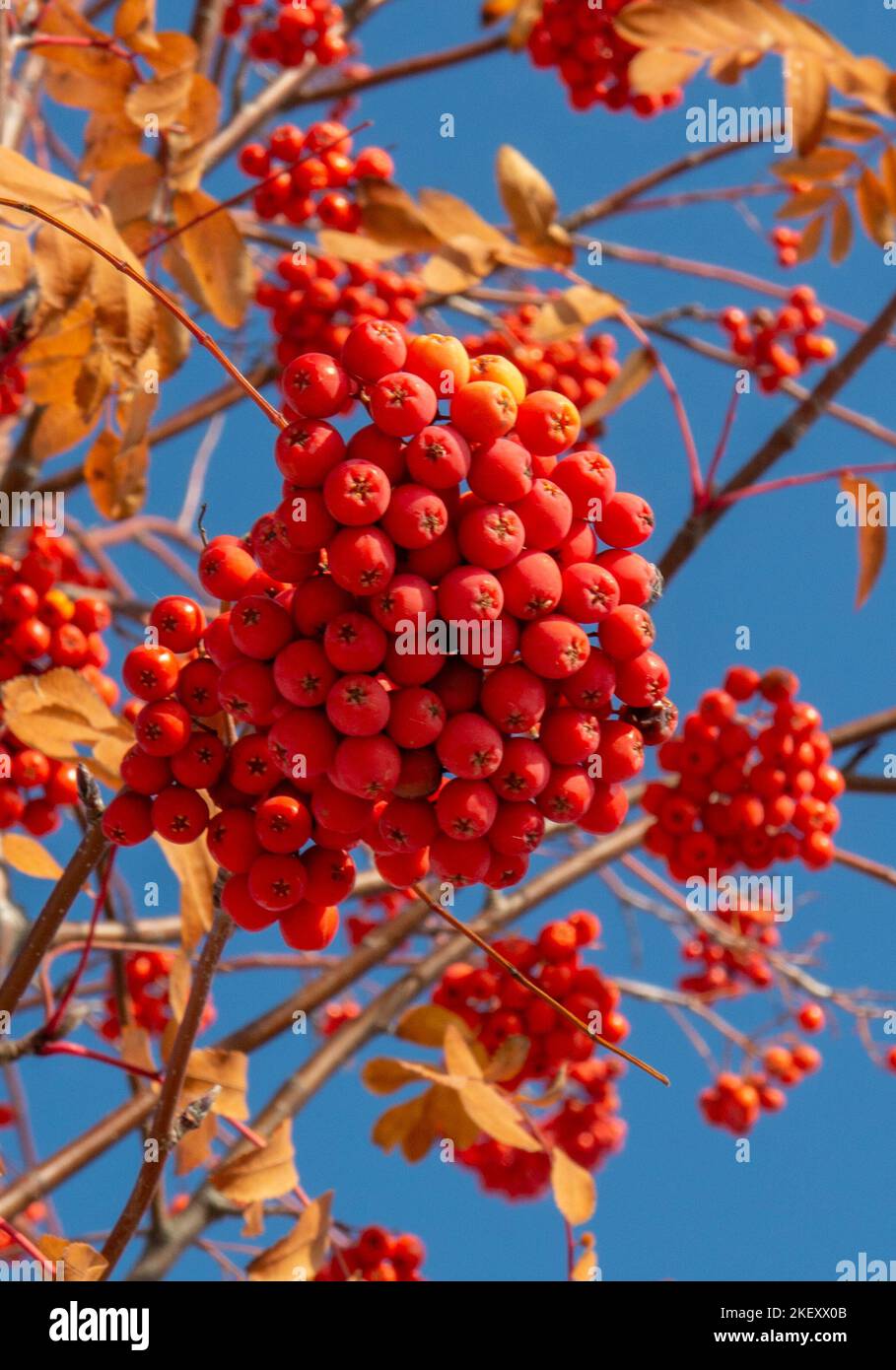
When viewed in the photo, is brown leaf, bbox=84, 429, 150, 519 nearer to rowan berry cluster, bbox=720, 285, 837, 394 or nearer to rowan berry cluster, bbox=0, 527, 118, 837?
rowan berry cluster, bbox=0, 527, 118, 837

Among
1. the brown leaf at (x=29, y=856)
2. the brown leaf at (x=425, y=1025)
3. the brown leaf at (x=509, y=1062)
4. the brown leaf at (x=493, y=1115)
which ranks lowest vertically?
the brown leaf at (x=493, y=1115)

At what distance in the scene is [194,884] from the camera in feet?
8.34

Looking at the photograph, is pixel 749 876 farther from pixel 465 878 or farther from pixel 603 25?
pixel 603 25

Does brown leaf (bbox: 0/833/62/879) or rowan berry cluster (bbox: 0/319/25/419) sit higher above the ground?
rowan berry cluster (bbox: 0/319/25/419)

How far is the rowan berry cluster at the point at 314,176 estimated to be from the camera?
170 inches

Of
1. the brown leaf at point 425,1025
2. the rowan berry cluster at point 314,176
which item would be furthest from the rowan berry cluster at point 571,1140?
the rowan berry cluster at point 314,176

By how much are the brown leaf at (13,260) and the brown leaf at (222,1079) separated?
153cm

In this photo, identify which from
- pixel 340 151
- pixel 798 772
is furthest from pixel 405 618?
pixel 340 151

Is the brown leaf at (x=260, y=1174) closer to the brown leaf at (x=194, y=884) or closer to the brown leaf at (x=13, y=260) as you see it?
the brown leaf at (x=194, y=884)

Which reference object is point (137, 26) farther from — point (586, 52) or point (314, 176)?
point (586, 52)

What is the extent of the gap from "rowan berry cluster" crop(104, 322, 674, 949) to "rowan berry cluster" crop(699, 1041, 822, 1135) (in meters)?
3.50

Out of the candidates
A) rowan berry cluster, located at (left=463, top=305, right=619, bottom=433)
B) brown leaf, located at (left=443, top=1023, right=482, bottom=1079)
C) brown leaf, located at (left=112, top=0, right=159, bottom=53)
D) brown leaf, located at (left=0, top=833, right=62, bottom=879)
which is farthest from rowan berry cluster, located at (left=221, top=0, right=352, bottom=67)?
brown leaf, located at (left=443, top=1023, right=482, bottom=1079)

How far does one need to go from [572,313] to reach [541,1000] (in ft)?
5.82

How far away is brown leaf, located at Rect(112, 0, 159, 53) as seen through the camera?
122 inches
